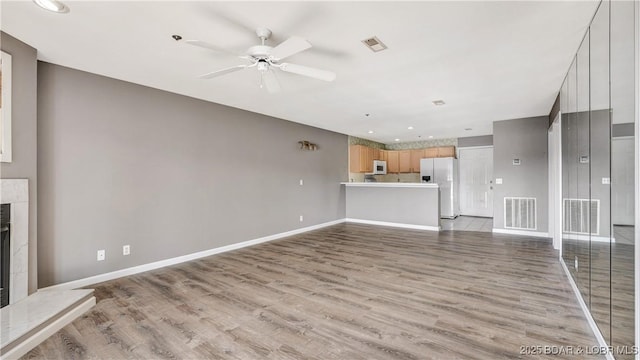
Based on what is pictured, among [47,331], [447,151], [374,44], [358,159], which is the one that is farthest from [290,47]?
[447,151]

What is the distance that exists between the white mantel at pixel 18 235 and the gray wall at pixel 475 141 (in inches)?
362

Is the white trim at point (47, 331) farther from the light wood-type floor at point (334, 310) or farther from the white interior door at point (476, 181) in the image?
the white interior door at point (476, 181)

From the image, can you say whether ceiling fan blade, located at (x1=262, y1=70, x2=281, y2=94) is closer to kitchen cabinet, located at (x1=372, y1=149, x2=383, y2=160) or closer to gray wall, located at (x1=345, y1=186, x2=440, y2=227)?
gray wall, located at (x1=345, y1=186, x2=440, y2=227)

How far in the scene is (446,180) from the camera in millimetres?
8234

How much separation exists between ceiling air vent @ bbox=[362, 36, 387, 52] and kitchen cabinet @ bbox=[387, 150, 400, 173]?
7.12 m

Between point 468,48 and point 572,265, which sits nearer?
point 468,48

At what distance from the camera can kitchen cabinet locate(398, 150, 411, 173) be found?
30.6 ft

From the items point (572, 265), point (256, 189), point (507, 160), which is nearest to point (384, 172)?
point (507, 160)

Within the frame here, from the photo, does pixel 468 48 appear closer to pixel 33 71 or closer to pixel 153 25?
pixel 153 25

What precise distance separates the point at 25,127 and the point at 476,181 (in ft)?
31.0

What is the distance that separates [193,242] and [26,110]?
2.44m

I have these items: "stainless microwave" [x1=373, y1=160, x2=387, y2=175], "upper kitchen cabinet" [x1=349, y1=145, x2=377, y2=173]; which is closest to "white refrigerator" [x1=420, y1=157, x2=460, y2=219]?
"stainless microwave" [x1=373, y1=160, x2=387, y2=175]

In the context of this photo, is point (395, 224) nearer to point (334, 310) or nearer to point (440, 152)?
point (440, 152)

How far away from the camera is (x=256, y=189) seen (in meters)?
5.25
